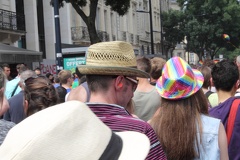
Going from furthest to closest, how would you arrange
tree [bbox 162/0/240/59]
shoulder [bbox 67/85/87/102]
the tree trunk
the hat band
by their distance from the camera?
1. tree [bbox 162/0/240/59]
2. the tree trunk
3. shoulder [bbox 67/85/87/102]
4. the hat band

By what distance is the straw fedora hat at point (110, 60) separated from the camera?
258 cm

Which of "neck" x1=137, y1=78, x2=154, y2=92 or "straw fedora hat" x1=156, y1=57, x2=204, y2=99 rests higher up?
"straw fedora hat" x1=156, y1=57, x2=204, y2=99

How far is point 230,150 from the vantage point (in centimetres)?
353

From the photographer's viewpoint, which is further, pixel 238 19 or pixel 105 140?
pixel 238 19

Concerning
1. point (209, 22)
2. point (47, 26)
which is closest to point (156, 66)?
point (47, 26)

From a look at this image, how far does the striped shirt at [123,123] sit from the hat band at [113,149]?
62cm

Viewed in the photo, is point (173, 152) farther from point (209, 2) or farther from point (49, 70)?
point (209, 2)

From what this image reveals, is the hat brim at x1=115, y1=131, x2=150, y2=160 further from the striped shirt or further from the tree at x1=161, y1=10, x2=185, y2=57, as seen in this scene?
the tree at x1=161, y1=10, x2=185, y2=57

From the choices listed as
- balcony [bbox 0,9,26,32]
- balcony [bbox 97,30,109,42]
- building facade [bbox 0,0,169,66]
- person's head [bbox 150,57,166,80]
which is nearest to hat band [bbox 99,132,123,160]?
person's head [bbox 150,57,166,80]

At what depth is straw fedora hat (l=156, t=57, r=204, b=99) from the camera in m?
3.07

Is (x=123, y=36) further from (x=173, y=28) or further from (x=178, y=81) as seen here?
(x=178, y=81)

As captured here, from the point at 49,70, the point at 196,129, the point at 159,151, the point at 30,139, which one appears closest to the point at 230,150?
the point at 196,129

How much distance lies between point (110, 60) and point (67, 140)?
1102mm

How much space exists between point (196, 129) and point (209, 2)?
146ft
